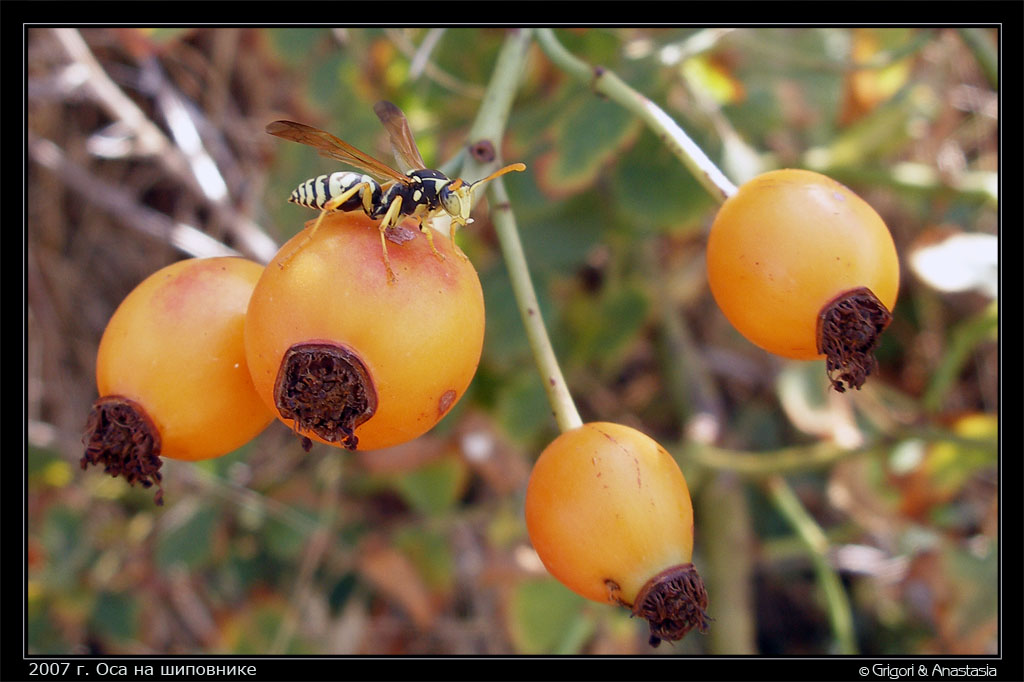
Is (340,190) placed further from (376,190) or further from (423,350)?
(423,350)

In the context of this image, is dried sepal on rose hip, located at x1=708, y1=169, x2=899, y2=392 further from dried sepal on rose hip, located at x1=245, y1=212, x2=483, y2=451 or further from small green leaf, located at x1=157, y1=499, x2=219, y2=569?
small green leaf, located at x1=157, y1=499, x2=219, y2=569

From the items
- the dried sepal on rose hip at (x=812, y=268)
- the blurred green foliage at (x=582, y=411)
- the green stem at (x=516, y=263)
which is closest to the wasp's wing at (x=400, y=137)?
the green stem at (x=516, y=263)

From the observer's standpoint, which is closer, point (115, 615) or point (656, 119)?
point (656, 119)

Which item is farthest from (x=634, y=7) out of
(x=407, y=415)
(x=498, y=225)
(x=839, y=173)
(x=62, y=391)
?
(x=62, y=391)

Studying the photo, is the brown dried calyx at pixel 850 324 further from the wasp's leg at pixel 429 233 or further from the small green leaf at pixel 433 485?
the small green leaf at pixel 433 485

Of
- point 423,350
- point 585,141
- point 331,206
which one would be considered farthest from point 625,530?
point 585,141

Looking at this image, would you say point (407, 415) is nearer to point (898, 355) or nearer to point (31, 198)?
point (898, 355)

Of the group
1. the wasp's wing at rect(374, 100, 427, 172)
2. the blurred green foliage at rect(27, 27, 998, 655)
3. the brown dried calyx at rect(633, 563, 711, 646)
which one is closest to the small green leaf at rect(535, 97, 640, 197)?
the blurred green foliage at rect(27, 27, 998, 655)
